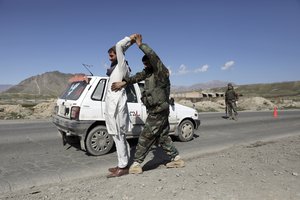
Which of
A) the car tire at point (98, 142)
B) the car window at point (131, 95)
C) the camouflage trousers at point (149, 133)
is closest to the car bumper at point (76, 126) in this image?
the car tire at point (98, 142)

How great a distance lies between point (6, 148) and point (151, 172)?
4.27 meters

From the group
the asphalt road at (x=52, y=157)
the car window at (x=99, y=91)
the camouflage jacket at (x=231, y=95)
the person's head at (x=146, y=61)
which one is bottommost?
the asphalt road at (x=52, y=157)

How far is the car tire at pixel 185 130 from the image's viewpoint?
809 centimetres

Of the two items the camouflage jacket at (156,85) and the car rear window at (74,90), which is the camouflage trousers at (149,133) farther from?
the car rear window at (74,90)

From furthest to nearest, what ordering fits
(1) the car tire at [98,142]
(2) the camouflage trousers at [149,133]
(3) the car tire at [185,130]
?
(3) the car tire at [185,130] → (1) the car tire at [98,142] → (2) the camouflage trousers at [149,133]

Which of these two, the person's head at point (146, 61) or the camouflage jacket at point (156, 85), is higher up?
the person's head at point (146, 61)

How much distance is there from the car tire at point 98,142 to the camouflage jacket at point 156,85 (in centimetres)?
196

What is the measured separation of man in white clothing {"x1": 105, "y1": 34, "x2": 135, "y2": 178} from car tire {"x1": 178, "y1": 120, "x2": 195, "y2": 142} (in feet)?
11.6

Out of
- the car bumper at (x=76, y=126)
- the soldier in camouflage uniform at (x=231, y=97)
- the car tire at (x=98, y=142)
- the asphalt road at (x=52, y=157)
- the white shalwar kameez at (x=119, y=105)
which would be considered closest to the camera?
the white shalwar kameez at (x=119, y=105)

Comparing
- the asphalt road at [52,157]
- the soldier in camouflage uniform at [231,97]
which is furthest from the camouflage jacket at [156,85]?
the soldier in camouflage uniform at [231,97]

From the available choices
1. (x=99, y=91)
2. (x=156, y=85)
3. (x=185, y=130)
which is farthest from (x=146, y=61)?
(x=185, y=130)

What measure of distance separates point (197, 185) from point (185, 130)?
4238 mm

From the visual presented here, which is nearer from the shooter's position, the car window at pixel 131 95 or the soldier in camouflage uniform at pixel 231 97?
the car window at pixel 131 95

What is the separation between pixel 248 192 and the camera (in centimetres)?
→ 370
